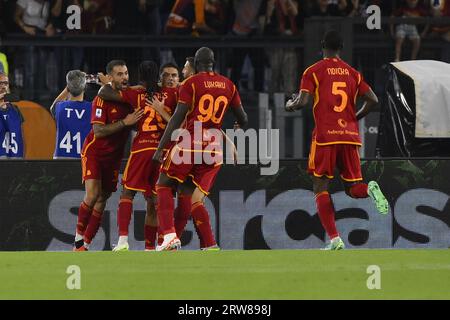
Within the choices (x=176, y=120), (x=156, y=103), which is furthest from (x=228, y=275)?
(x=156, y=103)

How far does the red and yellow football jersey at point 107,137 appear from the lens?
42.6 ft

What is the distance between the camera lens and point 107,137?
13.2m

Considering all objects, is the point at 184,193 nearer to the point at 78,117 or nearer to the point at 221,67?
the point at 78,117

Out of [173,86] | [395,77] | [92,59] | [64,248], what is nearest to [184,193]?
[173,86]

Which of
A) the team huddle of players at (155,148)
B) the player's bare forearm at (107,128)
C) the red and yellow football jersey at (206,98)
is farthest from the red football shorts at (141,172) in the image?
the red and yellow football jersey at (206,98)

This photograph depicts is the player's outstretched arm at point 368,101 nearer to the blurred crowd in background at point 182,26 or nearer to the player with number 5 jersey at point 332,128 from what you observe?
the player with number 5 jersey at point 332,128

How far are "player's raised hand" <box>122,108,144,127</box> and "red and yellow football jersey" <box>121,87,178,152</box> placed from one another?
0.04 m

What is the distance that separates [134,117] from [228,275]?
10.5 ft

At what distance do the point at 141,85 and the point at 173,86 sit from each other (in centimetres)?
31

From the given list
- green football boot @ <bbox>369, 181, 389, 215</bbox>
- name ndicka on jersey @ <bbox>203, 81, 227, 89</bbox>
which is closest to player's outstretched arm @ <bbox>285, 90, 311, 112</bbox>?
name ndicka on jersey @ <bbox>203, 81, 227, 89</bbox>

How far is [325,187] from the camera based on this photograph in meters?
12.4

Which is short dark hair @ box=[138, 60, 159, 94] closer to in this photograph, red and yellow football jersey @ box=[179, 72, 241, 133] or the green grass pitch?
red and yellow football jersey @ box=[179, 72, 241, 133]

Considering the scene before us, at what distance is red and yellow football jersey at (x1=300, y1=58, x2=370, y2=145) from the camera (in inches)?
483

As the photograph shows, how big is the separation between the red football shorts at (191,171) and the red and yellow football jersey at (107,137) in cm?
104
